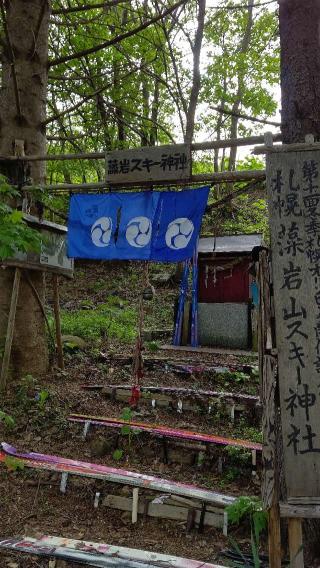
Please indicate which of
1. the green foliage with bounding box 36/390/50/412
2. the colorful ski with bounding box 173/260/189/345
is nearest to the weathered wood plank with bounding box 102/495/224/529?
the green foliage with bounding box 36/390/50/412

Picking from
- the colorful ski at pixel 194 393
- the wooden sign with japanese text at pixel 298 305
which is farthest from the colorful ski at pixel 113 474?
the colorful ski at pixel 194 393

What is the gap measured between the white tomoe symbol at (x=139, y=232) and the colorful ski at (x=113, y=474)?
3.27 metres

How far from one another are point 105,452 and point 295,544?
308 centimetres

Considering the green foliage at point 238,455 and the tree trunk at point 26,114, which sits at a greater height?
the tree trunk at point 26,114

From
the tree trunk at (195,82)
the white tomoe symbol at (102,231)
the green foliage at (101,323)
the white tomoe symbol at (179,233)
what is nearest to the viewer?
the white tomoe symbol at (179,233)

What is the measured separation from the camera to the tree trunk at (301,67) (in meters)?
3.95

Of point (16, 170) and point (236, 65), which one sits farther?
point (236, 65)

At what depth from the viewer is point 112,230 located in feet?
22.8

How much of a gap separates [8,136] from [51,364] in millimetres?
4276

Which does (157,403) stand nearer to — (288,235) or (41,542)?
(41,542)

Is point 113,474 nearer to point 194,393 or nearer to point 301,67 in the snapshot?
point 194,393

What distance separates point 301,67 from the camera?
3.98 m

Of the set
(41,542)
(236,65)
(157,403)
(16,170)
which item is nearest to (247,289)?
(157,403)

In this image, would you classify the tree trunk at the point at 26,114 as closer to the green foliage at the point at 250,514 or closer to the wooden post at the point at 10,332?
the wooden post at the point at 10,332
